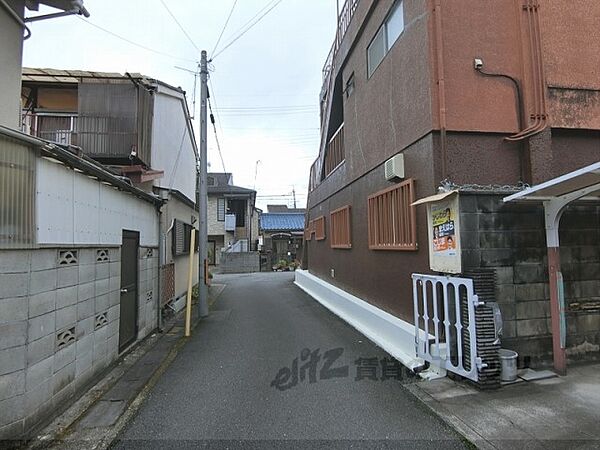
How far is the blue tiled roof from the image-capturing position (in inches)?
1185

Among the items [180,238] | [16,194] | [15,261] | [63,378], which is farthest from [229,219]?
[15,261]

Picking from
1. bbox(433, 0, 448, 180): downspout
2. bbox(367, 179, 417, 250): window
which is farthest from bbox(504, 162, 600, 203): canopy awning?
bbox(367, 179, 417, 250): window

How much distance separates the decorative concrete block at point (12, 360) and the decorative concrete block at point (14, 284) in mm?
428

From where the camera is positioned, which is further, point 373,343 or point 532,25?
point 373,343

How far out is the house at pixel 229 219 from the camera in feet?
92.6

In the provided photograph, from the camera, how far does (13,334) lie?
9.96ft

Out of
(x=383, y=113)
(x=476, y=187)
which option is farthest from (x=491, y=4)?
(x=476, y=187)

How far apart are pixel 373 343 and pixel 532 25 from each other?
17.3 feet

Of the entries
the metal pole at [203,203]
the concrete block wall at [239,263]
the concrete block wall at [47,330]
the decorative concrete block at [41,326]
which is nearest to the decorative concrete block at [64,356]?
the concrete block wall at [47,330]

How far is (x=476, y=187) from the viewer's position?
188 inches

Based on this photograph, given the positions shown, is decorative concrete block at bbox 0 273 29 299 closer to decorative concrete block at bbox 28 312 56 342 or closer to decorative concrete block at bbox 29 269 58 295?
decorative concrete block at bbox 29 269 58 295

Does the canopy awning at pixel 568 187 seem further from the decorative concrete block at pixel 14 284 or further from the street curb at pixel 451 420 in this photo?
the decorative concrete block at pixel 14 284

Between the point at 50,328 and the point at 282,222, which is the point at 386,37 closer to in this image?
the point at 50,328

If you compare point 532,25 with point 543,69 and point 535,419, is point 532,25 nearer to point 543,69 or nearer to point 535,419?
point 543,69
